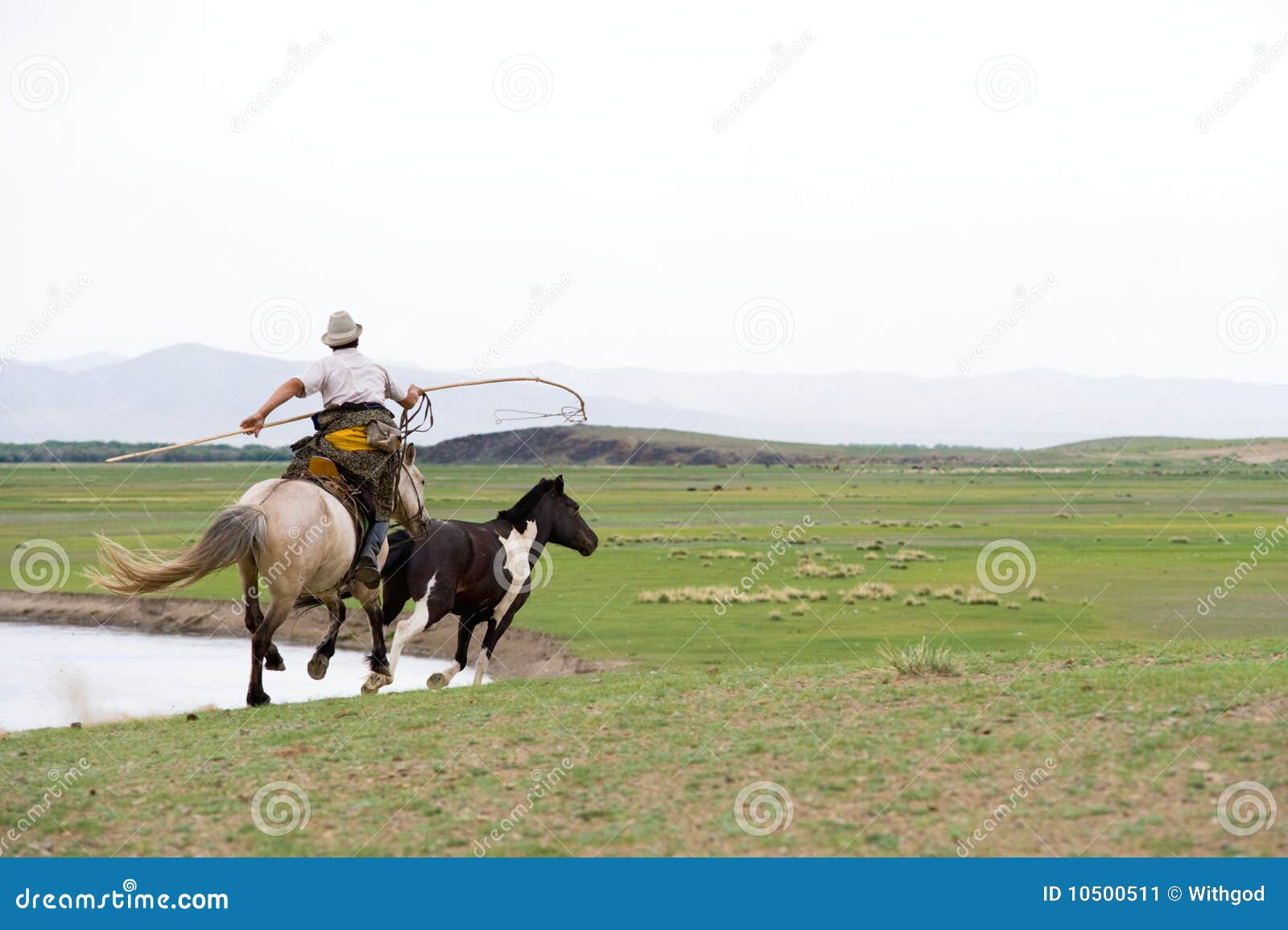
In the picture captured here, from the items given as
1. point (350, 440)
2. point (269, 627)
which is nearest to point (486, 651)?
point (350, 440)

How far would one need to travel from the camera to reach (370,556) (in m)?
13.5

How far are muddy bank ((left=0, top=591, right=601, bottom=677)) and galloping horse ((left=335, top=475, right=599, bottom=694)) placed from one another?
6.18 m

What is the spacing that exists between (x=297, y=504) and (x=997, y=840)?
763 cm

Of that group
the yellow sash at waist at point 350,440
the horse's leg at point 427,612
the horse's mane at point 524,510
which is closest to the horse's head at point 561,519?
the horse's mane at point 524,510

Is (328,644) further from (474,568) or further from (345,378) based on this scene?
(345,378)

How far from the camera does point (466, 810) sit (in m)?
8.52

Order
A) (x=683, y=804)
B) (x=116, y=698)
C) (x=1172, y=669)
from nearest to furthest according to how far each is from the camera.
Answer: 1. (x=683, y=804)
2. (x=1172, y=669)
3. (x=116, y=698)

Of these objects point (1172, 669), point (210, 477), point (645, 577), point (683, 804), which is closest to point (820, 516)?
point (645, 577)

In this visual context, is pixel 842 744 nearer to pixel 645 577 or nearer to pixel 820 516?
pixel 645 577

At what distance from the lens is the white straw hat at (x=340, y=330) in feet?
44.2

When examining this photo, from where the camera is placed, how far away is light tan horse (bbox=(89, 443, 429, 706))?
12.0m

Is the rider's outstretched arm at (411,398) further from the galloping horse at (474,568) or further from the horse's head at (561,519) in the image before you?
the horse's head at (561,519)

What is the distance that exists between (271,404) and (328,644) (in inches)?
109

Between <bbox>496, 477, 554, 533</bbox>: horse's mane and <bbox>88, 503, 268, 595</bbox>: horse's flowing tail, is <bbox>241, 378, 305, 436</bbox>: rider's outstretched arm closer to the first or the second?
<bbox>88, 503, 268, 595</bbox>: horse's flowing tail
